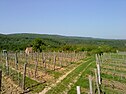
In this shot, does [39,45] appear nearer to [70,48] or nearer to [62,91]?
[70,48]

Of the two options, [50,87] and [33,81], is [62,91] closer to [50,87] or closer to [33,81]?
[50,87]

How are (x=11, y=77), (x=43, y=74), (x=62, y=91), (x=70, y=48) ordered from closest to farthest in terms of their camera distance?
(x=62, y=91)
(x=11, y=77)
(x=43, y=74)
(x=70, y=48)

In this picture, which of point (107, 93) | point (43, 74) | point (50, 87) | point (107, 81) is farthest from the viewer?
point (43, 74)

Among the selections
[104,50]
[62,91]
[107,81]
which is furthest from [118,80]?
[104,50]

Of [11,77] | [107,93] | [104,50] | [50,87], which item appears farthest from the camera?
[104,50]

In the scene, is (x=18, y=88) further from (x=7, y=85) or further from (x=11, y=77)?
(x=11, y=77)

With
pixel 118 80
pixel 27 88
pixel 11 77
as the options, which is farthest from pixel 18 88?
pixel 118 80

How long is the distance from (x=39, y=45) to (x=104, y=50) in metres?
24.3

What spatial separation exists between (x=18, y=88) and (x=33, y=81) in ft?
10.5

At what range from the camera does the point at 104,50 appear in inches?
3211

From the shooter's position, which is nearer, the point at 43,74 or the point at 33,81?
the point at 33,81

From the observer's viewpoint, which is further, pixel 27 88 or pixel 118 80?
pixel 118 80

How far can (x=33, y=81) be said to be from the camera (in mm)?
22375

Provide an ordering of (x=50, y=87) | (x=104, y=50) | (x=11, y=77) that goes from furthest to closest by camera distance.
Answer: (x=104, y=50) → (x=11, y=77) → (x=50, y=87)
